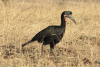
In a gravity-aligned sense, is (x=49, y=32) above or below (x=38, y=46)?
above

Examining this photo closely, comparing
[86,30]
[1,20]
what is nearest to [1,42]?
[1,20]

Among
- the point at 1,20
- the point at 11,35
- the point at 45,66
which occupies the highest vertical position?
the point at 1,20

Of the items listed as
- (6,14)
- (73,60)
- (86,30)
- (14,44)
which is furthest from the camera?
(86,30)

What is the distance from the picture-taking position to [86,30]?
5977 millimetres

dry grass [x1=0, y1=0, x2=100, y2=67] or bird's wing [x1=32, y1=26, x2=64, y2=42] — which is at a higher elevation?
bird's wing [x1=32, y1=26, x2=64, y2=42]

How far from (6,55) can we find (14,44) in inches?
24.9

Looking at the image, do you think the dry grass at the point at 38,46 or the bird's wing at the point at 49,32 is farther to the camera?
the bird's wing at the point at 49,32

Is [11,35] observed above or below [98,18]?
below

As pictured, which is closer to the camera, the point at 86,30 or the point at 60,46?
the point at 60,46

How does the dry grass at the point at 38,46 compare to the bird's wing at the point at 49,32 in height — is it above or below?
below

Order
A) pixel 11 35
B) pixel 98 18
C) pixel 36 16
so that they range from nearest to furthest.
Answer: pixel 11 35 < pixel 98 18 < pixel 36 16

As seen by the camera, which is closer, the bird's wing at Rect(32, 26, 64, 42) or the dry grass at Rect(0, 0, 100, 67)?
the dry grass at Rect(0, 0, 100, 67)

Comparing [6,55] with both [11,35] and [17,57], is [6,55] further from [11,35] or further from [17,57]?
[11,35]

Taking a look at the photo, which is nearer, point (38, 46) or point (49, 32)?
point (49, 32)
